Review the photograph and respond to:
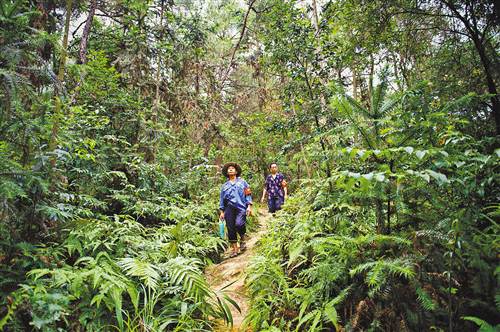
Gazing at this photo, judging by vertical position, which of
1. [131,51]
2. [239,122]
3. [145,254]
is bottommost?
[145,254]

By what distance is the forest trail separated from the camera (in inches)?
173

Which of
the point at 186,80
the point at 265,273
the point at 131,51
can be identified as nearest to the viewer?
the point at 265,273

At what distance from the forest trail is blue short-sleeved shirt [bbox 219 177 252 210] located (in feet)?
3.60

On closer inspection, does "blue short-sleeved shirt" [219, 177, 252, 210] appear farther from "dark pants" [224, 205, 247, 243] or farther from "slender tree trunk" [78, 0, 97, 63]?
"slender tree trunk" [78, 0, 97, 63]

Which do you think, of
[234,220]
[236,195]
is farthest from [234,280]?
[236,195]

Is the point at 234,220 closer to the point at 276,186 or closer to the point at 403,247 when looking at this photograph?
the point at 276,186

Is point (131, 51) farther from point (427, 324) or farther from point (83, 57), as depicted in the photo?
point (427, 324)

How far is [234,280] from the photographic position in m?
5.68

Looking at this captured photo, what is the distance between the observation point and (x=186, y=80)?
1096cm

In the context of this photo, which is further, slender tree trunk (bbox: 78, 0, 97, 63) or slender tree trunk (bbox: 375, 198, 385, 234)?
slender tree trunk (bbox: 78, 0, 97, 63)

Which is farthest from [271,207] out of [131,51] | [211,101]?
[131,51]

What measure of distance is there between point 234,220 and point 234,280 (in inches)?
70.3

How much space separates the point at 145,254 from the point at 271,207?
5225 millimetres

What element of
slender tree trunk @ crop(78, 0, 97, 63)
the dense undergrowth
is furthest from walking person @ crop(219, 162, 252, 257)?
slender tree trunk @ crop(78, 0, 97, 63)
